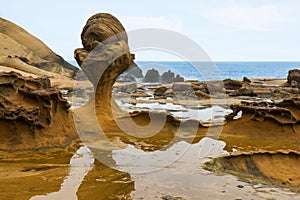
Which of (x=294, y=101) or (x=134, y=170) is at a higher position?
(x=294, y=101)

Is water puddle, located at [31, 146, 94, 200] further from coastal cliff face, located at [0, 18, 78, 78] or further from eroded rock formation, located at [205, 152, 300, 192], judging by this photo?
coastal cliff face, located at [0, 18, 78, 78]

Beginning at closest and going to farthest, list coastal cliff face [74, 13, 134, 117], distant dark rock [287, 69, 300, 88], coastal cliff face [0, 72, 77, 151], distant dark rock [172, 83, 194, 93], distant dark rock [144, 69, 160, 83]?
coastal cliff face [0, 72, 77, 151] → coastal cliff face [74, 13, 134, 117] → distant dark rock [172, 83, 194, 93] → distant dark rock [287, 69, 300, 88] → distant dark rock [144, 69, 160, 83]

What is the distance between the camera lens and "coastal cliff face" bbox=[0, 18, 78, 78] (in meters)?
27.1

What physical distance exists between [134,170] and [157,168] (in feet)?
1.02

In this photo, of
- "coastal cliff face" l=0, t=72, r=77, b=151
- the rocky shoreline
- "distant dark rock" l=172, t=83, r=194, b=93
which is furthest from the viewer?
"distant dark rock" l=172, t=83, r=194, b=93

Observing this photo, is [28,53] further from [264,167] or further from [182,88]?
[264,167]

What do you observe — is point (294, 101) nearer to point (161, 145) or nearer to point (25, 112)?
point (161, 145)

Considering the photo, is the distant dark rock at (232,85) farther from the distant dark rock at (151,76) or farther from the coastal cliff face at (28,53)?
the coastal cliff face at (28,53)

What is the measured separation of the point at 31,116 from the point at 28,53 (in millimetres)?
27458

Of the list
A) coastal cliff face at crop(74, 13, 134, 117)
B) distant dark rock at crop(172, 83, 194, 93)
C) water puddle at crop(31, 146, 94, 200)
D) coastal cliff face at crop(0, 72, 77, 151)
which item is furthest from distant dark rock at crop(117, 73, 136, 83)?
water puddle at crop(31, 146, 94, 200)

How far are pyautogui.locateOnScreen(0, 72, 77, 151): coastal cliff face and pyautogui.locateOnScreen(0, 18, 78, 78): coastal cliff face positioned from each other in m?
19.5

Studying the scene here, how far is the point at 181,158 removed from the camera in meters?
5.16

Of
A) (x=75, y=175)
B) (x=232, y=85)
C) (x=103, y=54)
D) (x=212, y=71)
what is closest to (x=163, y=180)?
(x=75, y=175)

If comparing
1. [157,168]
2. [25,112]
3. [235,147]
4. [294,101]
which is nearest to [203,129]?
[235,147]
